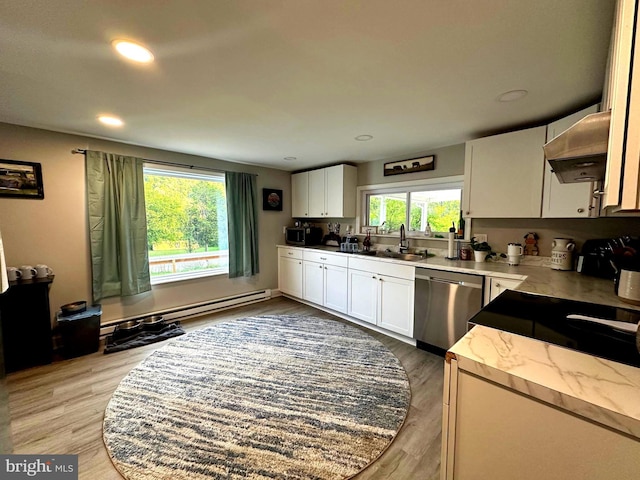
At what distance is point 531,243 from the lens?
2668 mm

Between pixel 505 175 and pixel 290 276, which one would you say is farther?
pixel 290 276

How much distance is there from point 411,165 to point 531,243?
5.39 ft

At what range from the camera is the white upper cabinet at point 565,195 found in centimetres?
208

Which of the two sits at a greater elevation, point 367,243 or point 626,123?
point 626,123

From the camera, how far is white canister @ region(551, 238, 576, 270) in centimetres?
236

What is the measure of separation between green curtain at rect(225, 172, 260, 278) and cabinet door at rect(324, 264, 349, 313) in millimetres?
1285

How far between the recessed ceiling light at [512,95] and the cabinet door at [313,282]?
9.26 feet

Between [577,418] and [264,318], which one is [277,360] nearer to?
[264,318]

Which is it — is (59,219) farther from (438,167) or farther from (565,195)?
(565,195)

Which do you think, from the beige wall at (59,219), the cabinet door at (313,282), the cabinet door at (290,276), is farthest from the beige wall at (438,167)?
the beige wall at (59,219)

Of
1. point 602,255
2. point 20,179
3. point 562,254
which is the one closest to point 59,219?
point 20,179

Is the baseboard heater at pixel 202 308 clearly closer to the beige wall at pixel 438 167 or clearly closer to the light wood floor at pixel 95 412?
the light wood floor at pixel 95 412

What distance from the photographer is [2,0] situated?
1.12 m

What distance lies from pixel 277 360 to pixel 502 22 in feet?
9.46
